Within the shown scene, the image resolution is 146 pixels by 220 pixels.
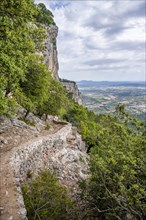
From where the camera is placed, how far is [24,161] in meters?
18.9

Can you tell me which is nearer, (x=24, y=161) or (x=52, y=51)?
(x=24, y=161)

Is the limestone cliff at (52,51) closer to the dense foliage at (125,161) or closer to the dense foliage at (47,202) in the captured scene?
the dense foliage at (47,202)

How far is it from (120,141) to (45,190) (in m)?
6.07

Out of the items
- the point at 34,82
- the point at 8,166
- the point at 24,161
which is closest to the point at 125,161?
the point at 8,166

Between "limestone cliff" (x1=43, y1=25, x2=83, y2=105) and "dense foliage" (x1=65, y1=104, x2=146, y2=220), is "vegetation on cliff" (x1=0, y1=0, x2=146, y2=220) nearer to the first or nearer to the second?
"dense foliage" (x1=65, y1=104, x2=146, y2=220)

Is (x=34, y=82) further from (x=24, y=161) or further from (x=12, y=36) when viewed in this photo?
(x=12, y=36)

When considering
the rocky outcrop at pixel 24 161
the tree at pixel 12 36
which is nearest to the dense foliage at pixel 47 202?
the rocky outcrop at pixel 24 161

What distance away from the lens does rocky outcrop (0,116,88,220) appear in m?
12.2

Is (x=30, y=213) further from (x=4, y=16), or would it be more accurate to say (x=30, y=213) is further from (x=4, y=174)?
(x=4, y=16)

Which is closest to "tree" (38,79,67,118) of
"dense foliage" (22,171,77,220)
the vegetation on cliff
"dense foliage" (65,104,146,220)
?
the vegetation on cliff

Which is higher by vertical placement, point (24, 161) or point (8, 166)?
point (8, 166)

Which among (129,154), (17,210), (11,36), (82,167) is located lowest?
(82,167)

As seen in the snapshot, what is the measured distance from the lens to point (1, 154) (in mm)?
17859

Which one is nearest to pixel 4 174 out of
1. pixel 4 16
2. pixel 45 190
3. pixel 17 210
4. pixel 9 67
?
pixel 45 190
